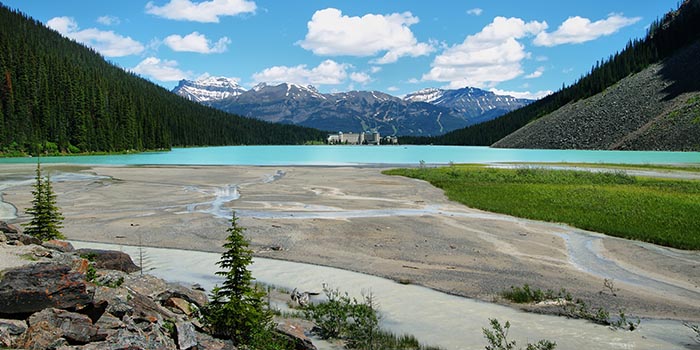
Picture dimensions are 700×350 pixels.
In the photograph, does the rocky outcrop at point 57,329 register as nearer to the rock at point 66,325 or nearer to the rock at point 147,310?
the rock at point 66,325

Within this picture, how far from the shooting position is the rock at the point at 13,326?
757cm

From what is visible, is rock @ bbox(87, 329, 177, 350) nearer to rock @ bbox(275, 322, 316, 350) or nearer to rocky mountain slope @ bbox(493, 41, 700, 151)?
rock @ bbox(275, 322, 316, 350)

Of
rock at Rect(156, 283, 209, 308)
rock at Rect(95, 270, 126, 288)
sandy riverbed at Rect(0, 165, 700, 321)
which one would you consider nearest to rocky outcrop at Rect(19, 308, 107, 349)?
rock at Rect(95, 270, 126, 288)

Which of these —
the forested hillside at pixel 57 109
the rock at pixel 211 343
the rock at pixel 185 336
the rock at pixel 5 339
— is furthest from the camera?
the forested hillside at pixel 57 109

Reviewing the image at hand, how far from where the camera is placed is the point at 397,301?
15.4m

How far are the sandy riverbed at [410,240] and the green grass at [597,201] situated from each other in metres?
1.80

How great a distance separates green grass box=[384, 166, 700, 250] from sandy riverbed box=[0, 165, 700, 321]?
1804 mm

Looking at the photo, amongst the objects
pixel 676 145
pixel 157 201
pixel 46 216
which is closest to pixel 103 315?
pixel 46 216

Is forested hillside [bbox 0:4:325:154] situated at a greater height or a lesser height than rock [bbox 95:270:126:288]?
greater

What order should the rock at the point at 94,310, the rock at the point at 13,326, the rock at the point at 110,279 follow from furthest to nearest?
the rock at the point at 110,279 → the rock at the point at 94,310 → the rock at the point at 13,326

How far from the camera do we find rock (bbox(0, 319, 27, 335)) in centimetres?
757

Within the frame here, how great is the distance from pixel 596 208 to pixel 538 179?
20.0 metres

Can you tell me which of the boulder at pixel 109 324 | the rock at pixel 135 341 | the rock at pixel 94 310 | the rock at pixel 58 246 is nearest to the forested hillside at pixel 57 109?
the rock at pixel 58 246

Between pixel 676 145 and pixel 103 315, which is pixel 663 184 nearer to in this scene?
pixel 103 315
